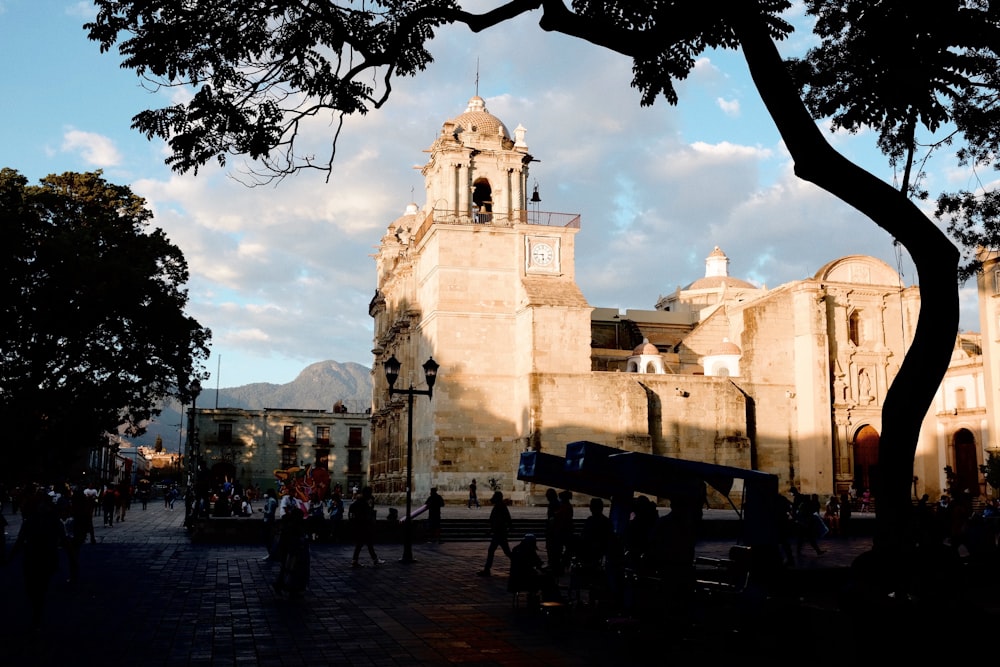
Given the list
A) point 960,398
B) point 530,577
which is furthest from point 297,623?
point 960,398

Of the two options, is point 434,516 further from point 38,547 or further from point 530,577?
point 38,547

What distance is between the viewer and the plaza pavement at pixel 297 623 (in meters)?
8.48

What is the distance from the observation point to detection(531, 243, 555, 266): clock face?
40.0 m

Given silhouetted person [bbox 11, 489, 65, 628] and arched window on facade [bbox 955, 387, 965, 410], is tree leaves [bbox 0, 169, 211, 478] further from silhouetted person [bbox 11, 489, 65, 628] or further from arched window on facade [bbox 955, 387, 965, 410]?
arched window on facade [bbox 955, 387, 965, 410]

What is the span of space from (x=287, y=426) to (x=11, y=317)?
155 ft

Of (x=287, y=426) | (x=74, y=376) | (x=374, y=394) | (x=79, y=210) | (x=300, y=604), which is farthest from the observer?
(x=287, y=426)

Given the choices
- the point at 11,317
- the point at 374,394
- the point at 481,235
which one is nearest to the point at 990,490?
the point at 481,235

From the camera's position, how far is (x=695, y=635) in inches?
366

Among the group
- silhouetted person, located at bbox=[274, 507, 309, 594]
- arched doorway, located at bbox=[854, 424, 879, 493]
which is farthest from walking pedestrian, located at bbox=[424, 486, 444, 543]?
arched doorway, located at bbox=[854, 424, 879, 493]

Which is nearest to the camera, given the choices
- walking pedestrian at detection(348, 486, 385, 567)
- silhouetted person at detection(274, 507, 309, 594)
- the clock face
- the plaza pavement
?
the plaza pavement

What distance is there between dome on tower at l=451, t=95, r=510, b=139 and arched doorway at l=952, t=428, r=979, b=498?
2630cm

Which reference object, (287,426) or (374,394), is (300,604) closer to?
(374,394)

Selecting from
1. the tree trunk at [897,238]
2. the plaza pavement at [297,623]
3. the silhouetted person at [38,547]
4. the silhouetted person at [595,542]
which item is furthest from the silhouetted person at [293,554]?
the tree trunk at [897,238]

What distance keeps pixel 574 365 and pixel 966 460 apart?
20288 millimetres
